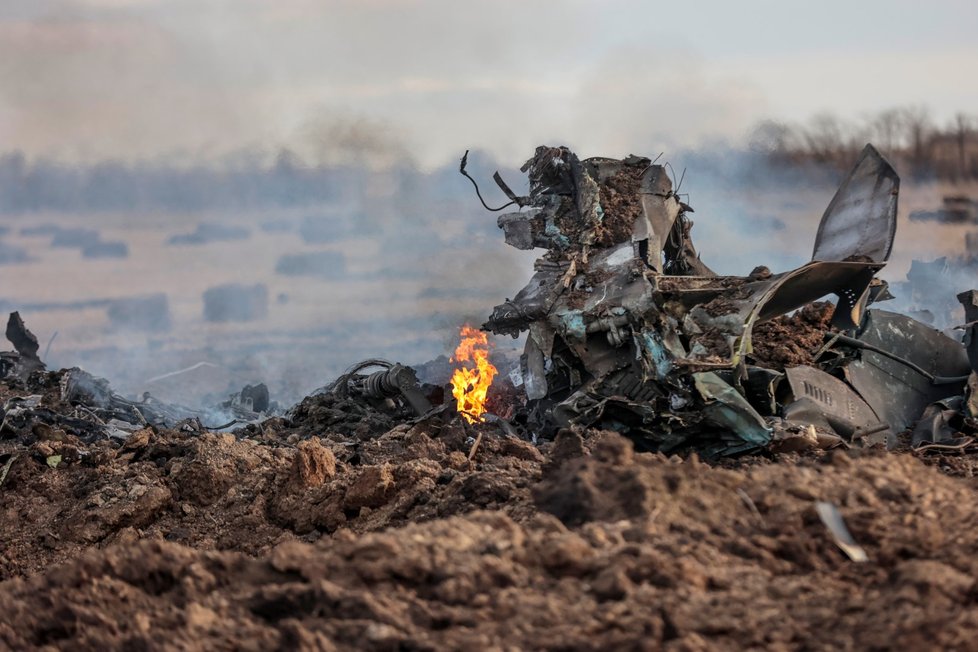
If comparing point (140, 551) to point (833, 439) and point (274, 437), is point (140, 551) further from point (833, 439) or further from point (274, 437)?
point (274, 437)

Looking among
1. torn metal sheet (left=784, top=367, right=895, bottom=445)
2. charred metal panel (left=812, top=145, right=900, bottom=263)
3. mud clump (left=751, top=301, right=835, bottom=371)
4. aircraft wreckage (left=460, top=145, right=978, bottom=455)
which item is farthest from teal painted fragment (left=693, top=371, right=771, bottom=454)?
charred metal panel (left=812, top=145, right=900, bottom=263)

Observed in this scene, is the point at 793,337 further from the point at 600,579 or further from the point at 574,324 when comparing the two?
the point at 600,579

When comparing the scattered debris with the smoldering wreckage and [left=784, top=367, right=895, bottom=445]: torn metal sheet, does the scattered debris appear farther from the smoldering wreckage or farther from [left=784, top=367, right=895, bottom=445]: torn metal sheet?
[left=784, top=367, right=895, bottom=445]: torn metal sheet

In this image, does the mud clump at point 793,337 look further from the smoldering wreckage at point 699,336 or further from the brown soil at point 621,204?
the brown soil at point 621,204

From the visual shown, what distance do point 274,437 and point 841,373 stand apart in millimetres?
6477

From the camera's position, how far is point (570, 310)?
11766 mm

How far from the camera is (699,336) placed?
1084 centimetres

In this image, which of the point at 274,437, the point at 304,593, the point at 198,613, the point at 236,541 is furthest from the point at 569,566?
the point at 274,437

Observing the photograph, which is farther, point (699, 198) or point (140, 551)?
point (699, 198)

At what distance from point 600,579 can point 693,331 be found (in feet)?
22.9

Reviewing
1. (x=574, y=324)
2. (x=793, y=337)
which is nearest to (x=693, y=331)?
(x=574, y=324)

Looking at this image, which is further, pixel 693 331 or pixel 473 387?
pixel 473 387

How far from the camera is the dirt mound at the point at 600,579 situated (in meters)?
3.88

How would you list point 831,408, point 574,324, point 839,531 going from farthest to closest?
point 574,324 < point 831,408 < point 839,531
